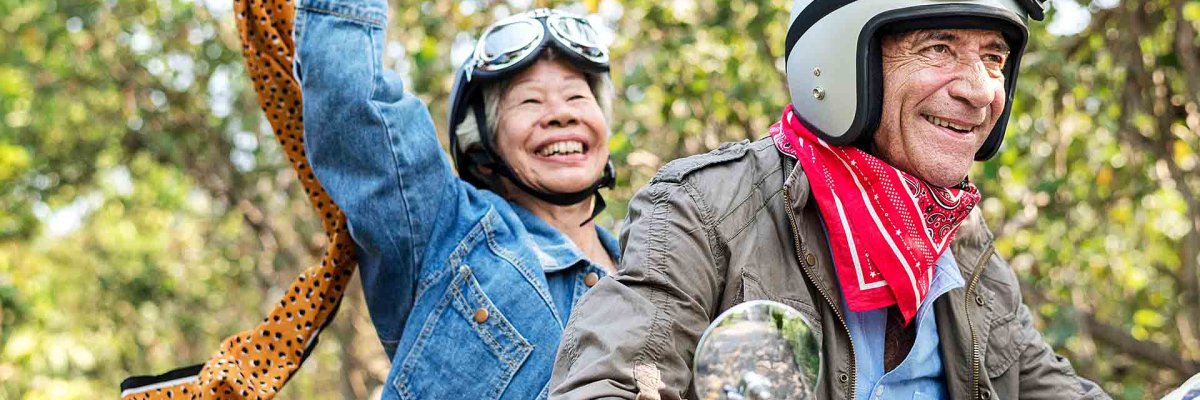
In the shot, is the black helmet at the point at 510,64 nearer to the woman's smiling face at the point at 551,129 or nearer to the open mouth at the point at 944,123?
the woman's smiling face at the point at 551,129

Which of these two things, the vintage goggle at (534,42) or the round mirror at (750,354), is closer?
the round mirror at (750,354)

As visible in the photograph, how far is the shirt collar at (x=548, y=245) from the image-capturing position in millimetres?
3219

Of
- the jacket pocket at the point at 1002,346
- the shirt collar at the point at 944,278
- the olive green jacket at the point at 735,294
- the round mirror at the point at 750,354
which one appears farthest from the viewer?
the jacket pocket at the point at 1002,346

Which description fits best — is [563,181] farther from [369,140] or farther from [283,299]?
[283,299]

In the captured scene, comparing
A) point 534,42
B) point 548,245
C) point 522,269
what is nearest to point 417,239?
point 522,269

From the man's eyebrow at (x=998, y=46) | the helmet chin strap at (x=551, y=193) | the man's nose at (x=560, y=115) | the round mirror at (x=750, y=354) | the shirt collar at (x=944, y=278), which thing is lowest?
the helmet chin strap at (x=551, y=193)

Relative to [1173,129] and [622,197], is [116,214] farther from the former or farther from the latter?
[1173,129]

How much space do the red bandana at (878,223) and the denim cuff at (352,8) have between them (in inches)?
45.3

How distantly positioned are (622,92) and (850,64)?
4.02m

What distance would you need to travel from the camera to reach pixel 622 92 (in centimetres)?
645

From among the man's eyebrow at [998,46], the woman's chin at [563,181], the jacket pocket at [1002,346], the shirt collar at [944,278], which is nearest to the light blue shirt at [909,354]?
the shirt collar at [944,278]

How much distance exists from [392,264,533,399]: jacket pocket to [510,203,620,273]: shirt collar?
19cm

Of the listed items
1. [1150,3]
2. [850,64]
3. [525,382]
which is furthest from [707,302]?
[1150,3]

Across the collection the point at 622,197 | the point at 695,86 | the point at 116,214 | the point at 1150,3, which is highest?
the point at 1150,3
